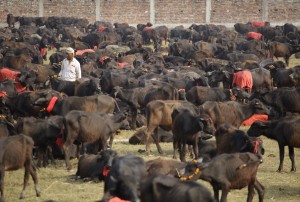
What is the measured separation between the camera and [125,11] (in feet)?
193

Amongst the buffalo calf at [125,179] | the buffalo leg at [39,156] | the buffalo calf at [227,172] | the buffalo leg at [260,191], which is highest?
the buffalo calf at [125,179]

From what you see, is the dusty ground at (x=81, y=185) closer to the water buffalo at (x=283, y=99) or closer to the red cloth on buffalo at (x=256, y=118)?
the red cloth on buffalo at (x=256, y=118)

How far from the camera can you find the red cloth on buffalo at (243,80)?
26500 mm

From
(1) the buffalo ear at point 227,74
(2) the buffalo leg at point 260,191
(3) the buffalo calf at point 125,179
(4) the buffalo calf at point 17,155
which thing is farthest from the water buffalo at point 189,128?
(1) the buffalo ear at point 227,74

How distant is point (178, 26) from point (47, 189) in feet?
132

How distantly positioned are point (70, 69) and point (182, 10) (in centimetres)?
3579

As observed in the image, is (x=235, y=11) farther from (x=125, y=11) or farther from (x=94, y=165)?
(x=94, y=165)

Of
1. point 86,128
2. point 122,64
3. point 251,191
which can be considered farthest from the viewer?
point 122,64

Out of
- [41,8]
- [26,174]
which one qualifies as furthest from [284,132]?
[41,8]

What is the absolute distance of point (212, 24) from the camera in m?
55.8

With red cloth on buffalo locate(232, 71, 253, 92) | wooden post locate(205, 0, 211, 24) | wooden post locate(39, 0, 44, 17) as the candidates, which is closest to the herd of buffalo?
red cloth on buffalo locate(232, 71, 253, 92)

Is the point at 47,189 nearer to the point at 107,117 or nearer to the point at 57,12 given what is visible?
the point at 107,117

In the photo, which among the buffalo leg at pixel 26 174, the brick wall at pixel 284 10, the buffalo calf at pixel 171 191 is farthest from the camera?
the brick wall at pixel 284 10

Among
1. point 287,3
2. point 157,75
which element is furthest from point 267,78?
point 287,3
